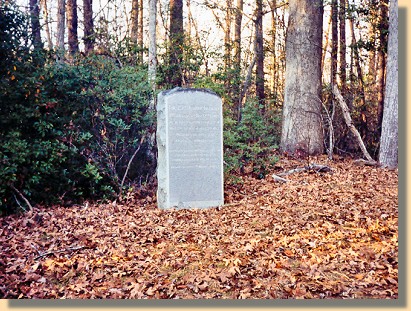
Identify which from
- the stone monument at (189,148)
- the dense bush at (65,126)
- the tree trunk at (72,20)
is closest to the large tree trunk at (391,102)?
the stone monument at (189,148)

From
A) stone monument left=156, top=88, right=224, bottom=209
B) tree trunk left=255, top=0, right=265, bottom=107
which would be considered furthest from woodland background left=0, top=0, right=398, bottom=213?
tree trunk left=255, top=0, right=265, bottom=107

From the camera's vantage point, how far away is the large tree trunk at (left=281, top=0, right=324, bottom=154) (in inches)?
407

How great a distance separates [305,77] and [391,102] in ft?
9.12

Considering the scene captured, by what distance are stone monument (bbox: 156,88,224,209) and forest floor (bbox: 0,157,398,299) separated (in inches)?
12.8

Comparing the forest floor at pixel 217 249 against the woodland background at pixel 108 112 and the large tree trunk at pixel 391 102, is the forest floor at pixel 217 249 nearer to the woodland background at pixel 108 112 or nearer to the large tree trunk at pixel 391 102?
the woodland background at pixel 108 112

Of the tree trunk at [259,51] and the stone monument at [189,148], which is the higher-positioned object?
the tree trunk at [259,51]

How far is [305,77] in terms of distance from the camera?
34.2 feet

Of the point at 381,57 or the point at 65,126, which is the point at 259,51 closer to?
the point at 381,57

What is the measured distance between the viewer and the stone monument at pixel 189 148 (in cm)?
640

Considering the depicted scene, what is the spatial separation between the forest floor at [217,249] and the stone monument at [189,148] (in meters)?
0.32

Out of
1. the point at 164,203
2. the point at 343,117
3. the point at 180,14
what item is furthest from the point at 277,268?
the point at 180,14

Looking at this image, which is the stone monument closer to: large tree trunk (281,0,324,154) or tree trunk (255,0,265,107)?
large tree trunk (281,0,324,154)

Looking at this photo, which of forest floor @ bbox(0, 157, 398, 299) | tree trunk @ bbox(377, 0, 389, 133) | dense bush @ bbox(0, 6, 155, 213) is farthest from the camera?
tree trunk @ bbox(377, 0, 389, 133)

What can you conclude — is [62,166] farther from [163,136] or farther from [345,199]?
[345,199]
